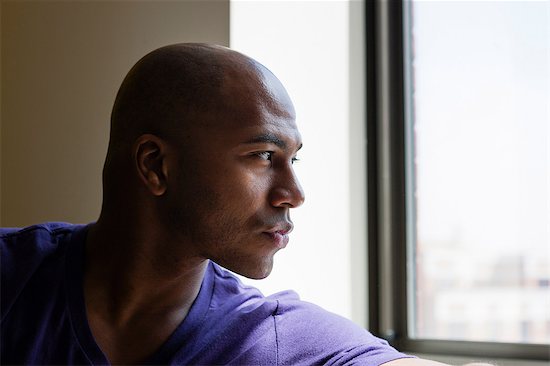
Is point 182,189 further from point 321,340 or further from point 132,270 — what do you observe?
point 321,340

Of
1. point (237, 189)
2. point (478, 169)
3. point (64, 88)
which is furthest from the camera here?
point (478, 169)

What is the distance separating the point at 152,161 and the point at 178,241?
12cm

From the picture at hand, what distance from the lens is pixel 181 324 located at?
112 cm

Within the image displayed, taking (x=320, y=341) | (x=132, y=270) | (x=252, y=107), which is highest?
(x=252, y=107)

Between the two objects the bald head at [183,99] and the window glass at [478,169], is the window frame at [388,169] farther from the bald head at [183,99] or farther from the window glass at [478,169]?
the bald head at [183,99]

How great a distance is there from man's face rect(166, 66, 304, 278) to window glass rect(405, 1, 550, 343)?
2.73 ft

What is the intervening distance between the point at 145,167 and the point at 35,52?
519 millimetres

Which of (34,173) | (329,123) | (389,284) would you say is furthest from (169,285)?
(389,284)

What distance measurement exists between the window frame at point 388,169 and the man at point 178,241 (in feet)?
2.38

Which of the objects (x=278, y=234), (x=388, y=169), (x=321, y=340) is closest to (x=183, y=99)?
(x=278, y=234)

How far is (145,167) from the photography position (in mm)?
1089

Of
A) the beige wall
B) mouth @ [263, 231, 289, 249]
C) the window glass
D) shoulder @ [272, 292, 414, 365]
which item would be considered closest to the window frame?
the window glass

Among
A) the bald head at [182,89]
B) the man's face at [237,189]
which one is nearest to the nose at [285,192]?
the man's face at [237,189]

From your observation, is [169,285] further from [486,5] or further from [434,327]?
[486,5]
